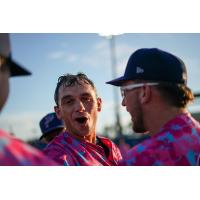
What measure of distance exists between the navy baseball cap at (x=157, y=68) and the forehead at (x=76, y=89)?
14.6 inches

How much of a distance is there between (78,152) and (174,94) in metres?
0.54

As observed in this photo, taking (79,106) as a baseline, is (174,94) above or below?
above

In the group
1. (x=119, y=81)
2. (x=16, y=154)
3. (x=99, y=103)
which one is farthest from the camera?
(x=99, y=103)

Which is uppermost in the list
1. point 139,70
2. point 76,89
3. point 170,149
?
point 139,70

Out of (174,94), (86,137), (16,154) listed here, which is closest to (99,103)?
(86,137)

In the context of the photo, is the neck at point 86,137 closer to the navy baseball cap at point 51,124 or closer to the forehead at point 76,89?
the forehead at point 76,89

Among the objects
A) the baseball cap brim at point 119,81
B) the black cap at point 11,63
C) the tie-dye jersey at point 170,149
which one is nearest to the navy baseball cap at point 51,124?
the baseball cap brim at point 119,81

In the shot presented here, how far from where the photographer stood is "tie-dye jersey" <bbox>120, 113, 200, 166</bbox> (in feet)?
4.32

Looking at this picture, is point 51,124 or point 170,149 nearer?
point 170,149

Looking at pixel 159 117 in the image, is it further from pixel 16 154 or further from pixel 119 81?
pixel 16 154

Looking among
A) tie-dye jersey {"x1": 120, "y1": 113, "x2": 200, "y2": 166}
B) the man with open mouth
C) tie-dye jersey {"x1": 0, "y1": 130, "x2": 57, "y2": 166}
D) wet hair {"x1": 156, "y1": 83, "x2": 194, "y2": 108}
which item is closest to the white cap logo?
wet hair {"x1": 156, "y1": 83, "x2": 194, "y2": 108}

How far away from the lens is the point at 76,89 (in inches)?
75.0

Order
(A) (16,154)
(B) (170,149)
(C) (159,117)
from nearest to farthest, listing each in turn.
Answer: (A) (16,154) < (B) (170,149) < (C) (159,117)
